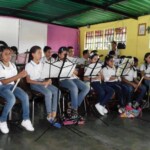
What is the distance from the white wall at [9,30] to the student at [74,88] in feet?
14.5

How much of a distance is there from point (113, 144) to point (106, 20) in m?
6.42

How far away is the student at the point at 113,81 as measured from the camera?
193 inches

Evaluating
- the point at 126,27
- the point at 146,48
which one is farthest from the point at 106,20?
the point at 146,48

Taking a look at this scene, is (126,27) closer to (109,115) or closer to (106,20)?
(106,20)

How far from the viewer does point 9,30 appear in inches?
320

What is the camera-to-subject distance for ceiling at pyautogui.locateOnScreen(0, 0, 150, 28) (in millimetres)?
6523

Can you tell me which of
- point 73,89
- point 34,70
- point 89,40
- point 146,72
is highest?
point 89,40

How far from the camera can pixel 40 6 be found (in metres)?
7.39

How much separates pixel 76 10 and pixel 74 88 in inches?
166

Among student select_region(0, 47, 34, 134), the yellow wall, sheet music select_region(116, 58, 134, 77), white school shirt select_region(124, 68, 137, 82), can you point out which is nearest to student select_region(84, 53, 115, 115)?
sheet music select_region(116, 58, 134, 77)

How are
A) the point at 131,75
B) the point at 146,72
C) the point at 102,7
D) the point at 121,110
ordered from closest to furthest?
the point at 121,110 → the point at 131,75 → the point at 146,72 → the point at 102,7

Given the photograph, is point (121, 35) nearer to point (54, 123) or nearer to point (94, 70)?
point (94, 70)

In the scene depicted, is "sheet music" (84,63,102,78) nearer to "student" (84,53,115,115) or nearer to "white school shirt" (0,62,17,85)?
"student" (84,53,115,115)

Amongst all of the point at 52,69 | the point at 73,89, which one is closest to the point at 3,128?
the point at 52,69
